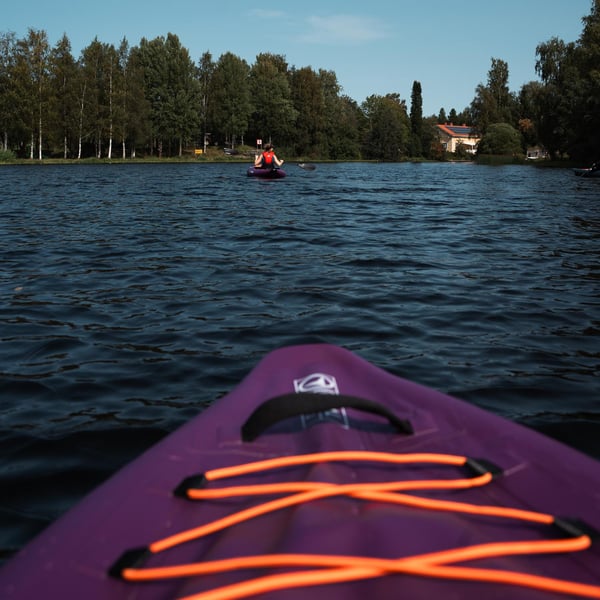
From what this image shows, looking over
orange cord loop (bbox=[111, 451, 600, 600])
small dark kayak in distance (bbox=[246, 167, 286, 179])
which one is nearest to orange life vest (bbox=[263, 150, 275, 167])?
small dark kayak in distance (bbox=[246, 167, 286, 179])

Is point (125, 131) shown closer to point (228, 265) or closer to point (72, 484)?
point (228, 265)

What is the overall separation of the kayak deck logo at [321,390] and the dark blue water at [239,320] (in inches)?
47.6

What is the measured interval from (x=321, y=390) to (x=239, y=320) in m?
3.22

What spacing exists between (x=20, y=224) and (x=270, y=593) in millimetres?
12361

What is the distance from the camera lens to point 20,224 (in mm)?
12250

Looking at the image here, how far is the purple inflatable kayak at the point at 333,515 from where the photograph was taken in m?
1.42

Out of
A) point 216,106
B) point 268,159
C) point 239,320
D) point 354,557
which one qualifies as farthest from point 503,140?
point 354,557

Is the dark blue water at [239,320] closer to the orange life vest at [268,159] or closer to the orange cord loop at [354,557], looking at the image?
the orange cord loop at [354,557]

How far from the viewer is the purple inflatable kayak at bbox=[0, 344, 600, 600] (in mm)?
1425

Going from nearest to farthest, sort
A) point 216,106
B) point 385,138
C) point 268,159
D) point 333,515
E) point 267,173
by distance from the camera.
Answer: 1. point 333,515
2. point 268,159
3. point 267,173
4. point 216,106
5. point 385,138

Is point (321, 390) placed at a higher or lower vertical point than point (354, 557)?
higher

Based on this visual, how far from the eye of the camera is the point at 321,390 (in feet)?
8.14

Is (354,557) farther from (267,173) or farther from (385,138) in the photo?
(385,138)

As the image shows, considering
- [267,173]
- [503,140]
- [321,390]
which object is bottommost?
[321,390]
